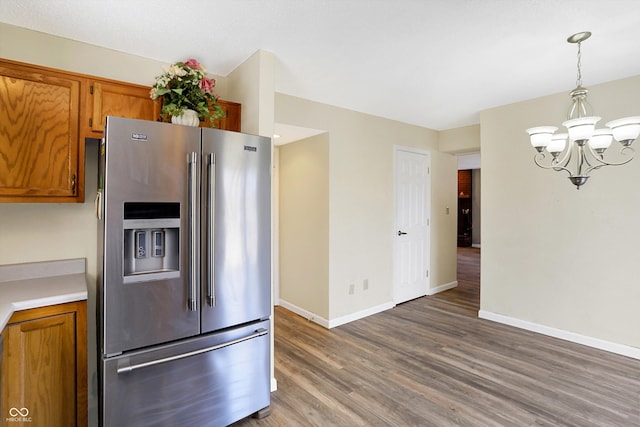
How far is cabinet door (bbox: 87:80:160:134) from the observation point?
1969 mm

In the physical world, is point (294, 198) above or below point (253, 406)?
above

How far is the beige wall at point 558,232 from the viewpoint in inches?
115

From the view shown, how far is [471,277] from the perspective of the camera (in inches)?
235

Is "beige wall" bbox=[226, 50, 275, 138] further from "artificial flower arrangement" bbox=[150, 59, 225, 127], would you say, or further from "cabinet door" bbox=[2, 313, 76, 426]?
"cabinet door" bbox=[2, 313, 76, 426]

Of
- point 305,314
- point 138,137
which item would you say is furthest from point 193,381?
point 305,314

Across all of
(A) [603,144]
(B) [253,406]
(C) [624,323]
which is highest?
(A) [603,144]

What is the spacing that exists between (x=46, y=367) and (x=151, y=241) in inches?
31.6

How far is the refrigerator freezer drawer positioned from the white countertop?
1.50ft

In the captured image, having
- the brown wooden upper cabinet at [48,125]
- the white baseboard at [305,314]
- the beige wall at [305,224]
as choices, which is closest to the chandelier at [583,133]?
the beige wall at [305,224]

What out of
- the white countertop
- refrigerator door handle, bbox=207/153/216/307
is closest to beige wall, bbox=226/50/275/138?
refrigerator door handle, bbox=207/153/216/307

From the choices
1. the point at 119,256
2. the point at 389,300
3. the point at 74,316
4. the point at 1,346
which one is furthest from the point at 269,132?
the point at 389,300

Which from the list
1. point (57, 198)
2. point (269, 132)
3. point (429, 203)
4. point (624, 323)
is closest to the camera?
point (57, 198)

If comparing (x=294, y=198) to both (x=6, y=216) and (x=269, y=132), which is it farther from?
(x=6, y=216)

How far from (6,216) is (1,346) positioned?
93 cm
